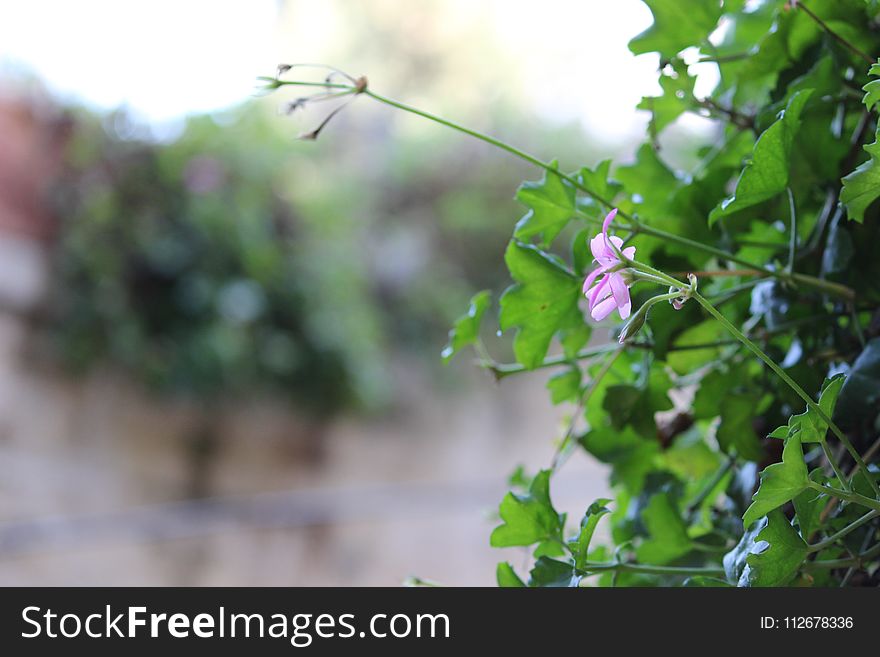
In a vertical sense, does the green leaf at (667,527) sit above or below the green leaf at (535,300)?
below

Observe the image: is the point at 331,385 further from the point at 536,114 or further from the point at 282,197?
the point at 536,114

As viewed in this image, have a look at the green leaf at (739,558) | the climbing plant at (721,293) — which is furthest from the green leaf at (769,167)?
the green leaf at (739,558)

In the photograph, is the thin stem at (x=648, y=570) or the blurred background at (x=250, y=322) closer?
the thin stem at (x=648, y=570)

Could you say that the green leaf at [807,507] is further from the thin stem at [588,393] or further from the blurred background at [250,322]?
the blurred background at [250,322]

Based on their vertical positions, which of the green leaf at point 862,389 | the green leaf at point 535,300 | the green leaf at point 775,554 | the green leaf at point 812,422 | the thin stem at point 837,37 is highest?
the thin stem at point 837,37

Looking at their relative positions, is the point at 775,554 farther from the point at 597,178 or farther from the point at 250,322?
the point at 250,322

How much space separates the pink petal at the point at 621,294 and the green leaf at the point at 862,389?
0.11 meters

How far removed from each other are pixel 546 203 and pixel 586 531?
0.40 ft

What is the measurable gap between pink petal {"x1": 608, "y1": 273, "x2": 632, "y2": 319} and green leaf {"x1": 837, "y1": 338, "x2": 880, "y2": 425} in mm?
107

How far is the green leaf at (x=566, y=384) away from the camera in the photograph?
0.39 metres

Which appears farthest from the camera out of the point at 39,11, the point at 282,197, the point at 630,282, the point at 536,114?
the point at 536,114
